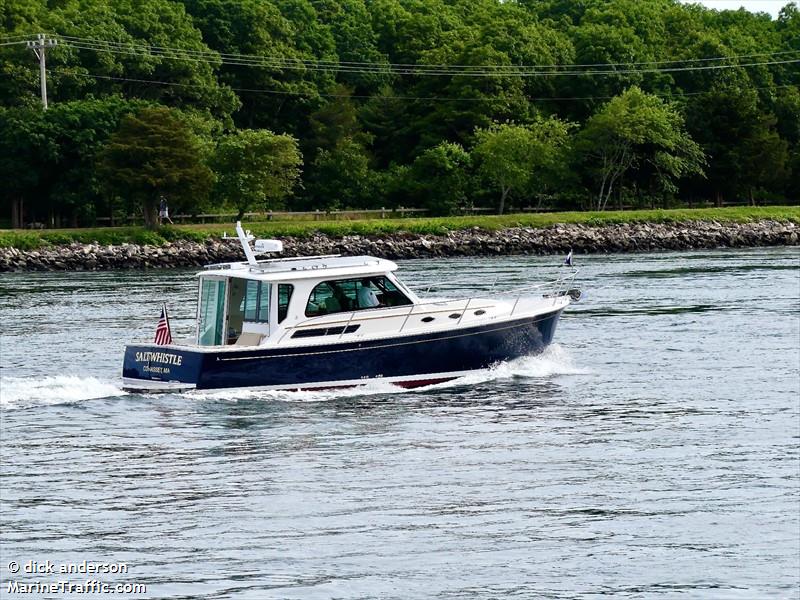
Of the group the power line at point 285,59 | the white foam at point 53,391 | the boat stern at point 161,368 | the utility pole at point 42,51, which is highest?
the power line at point 285,59

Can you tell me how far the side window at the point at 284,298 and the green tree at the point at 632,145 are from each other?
6753cm

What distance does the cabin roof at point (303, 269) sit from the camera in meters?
29.8

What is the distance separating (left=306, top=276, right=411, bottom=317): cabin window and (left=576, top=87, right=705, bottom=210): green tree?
217 ft

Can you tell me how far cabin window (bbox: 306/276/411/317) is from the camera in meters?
30.1

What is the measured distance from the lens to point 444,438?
25.2 metres

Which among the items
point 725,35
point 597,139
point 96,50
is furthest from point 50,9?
→ point 725,35

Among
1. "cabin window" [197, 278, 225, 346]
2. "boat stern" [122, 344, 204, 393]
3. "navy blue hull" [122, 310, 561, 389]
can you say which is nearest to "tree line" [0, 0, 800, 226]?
"cabin window" [197, 278, 225, 346]

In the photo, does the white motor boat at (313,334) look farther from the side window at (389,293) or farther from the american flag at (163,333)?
the american flag at (163,333)

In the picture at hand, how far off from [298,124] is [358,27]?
19463 mm

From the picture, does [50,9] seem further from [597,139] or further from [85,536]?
[85,536]

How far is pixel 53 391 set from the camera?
29.4 m

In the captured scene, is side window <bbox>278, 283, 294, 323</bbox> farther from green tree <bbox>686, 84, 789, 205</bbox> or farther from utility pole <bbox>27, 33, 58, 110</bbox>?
green tree <bbox>686, 84, 789, 205</bbox>

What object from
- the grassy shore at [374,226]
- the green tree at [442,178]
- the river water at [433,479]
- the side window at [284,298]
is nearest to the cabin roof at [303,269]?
the side window at [284,298]

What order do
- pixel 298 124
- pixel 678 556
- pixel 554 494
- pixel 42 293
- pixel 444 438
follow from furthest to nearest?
pixel 298 124
pixel 42 293
pixel 444 438
pixel 554 494
pixel 678 556
